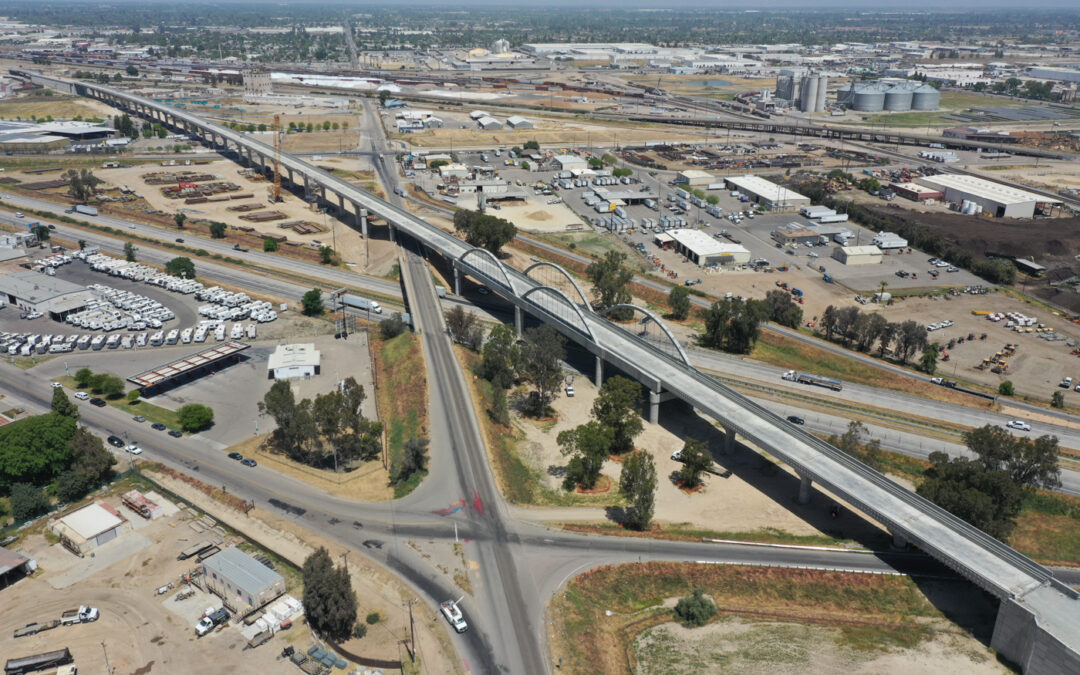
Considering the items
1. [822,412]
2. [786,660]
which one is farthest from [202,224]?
[786,660]

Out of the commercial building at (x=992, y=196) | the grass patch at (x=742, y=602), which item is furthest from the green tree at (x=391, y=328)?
the commercial building at (x=992, y=196)

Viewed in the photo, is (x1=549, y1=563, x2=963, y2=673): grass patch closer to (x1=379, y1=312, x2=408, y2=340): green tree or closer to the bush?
the bush

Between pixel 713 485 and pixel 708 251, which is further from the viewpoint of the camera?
pixel 708 251

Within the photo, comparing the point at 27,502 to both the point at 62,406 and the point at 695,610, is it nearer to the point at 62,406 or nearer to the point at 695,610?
the point at 62,406

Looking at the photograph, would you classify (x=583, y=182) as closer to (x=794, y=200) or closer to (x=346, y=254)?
(x=794, y=200)

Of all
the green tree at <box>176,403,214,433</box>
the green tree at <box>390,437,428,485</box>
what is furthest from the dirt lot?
the green tree at <box>176,403,214,433</box>

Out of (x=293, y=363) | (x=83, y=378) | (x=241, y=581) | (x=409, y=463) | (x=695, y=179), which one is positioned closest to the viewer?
(x=241, y=581)

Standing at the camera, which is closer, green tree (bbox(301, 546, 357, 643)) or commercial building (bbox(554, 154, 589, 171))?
green tree (bbox(301, 546, 357, 643))

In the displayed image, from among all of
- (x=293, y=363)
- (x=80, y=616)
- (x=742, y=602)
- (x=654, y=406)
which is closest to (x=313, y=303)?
(x=293, y=363)
